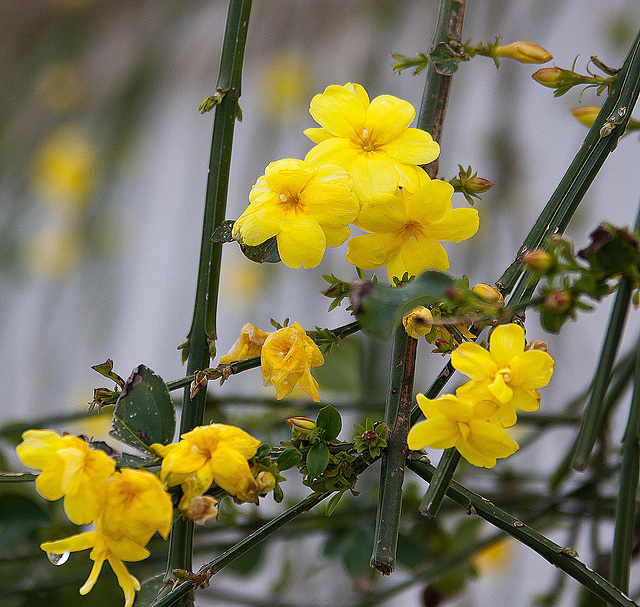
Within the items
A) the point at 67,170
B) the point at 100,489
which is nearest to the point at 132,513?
the point at 100,489

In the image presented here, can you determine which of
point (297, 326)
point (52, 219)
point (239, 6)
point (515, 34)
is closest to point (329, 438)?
point (297, 326)

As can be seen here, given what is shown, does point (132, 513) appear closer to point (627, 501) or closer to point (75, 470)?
point (75, 470)

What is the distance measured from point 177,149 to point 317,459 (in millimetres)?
934

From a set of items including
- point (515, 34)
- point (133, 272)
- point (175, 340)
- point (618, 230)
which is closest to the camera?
point (618, 230)

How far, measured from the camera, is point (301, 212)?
165mm

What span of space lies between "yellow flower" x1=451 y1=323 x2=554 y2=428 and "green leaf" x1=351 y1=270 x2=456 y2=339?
0.02 meters

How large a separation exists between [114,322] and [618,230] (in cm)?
85

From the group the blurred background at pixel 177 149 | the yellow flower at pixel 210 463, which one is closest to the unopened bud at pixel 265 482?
the yellow flower at pixel 210 463

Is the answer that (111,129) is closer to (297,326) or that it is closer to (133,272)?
(133,272)

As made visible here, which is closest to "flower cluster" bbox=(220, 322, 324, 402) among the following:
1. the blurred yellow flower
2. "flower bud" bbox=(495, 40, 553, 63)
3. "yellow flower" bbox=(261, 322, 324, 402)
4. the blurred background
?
"yellow flower" bbox=(261, 322, 324, 402)

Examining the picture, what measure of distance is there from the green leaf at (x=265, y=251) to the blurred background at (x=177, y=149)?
51 centimetres

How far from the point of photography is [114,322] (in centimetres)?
89

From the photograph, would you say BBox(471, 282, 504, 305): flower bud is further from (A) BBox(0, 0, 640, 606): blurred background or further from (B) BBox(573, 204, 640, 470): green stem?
(A) BBox(0, 0, 640, 606): blurred background

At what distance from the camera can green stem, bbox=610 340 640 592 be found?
7.0 inches
